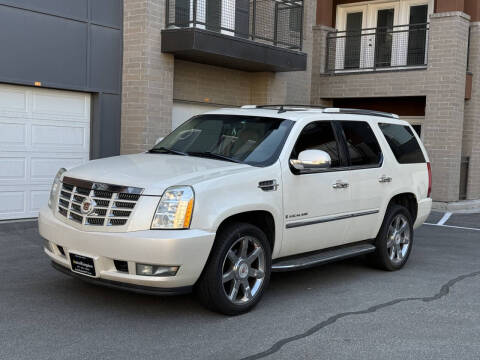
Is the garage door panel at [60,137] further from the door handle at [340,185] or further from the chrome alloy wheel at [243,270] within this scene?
the chrome alloy wheel at [243,270]

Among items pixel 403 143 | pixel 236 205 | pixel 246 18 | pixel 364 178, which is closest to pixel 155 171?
pixel 236 205

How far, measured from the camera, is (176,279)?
5098 millimetres

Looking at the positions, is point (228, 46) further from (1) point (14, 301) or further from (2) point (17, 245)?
(1) point (14, 301)

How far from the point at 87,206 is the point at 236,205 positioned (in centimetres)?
130

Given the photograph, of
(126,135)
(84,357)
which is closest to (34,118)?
(126,135)

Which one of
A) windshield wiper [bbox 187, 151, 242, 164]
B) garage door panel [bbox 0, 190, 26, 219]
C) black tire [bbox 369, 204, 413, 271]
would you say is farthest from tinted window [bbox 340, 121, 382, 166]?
garage door panel [bbox 0, 190, 26, 219]

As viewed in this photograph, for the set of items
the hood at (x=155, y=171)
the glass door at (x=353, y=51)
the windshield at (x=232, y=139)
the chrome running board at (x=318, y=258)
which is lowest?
the chrome running board at (x=318, y=258)

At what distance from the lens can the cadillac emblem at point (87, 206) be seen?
531 cm

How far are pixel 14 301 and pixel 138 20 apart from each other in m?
7.38

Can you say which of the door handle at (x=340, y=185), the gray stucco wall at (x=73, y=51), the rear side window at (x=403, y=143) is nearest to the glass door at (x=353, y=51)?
the gray stucco wall at (x=73, y=51)

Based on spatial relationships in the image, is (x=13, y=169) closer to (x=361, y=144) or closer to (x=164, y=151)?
(x=164, y=151)

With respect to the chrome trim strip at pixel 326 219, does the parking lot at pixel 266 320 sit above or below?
below

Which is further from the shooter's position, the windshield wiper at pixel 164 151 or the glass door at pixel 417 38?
the glass door at pixel 417 38

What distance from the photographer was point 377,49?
715 inches
